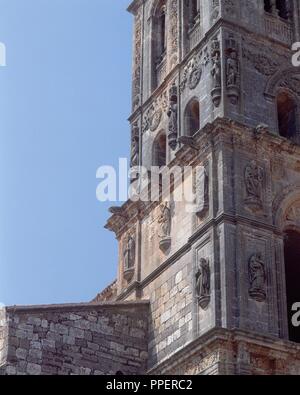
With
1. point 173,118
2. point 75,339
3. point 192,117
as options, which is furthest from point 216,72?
point 75,339

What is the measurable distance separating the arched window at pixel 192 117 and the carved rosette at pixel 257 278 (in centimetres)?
461

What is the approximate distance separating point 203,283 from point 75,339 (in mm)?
3156

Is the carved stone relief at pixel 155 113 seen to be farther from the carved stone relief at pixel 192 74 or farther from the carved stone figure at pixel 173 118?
the carved stone relief at pixel 192 74

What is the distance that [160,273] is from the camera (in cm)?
2772

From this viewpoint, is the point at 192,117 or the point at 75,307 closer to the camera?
the point at 75,307

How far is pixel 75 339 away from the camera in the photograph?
26.1 metres

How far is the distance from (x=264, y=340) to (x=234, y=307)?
0.97m

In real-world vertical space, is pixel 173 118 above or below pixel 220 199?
above

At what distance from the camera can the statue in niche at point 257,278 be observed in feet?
81.7

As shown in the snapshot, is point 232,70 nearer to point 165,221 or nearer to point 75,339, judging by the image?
point 165,221

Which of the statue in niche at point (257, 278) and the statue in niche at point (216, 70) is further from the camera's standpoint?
the statue in niche at point (216, 70)

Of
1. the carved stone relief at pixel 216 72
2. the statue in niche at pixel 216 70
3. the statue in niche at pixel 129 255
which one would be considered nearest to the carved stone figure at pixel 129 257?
the statue in niche at pixel 129 255

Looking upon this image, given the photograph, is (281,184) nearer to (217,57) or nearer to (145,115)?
(217,57)

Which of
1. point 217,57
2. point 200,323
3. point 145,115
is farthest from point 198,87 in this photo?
point 200,323
